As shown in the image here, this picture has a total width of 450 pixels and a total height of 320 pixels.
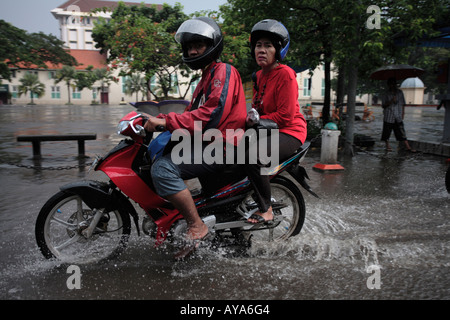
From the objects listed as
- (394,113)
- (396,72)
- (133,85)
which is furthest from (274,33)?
(133,85)

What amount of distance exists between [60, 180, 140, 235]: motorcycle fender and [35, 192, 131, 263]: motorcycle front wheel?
0.06 metres

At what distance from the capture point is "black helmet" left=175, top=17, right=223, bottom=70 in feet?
9.97

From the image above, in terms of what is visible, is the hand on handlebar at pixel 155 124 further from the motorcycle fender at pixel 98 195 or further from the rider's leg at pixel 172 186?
the motorcycle fender at pixel 98 195

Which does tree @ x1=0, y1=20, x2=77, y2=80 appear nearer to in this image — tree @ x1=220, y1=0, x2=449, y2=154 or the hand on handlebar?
tree @ x1=220, y1=0, x2=449, y2=154

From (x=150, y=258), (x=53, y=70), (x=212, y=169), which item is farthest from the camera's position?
(x=53, y=70)

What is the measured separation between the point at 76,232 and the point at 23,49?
23.2 meters

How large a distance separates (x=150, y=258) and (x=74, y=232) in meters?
0.68

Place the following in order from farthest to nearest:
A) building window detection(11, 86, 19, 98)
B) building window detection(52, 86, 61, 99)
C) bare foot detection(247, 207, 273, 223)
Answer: building window detection(52, 86, 61, 99) → building window detection(11, 86, 19, 98) → bare foot detection(247, 207, 273, 223)

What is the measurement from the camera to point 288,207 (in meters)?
3.91

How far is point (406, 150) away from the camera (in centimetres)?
1026

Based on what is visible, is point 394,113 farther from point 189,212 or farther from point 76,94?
point 76,94

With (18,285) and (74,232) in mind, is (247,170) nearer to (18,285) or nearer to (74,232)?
(74,232)

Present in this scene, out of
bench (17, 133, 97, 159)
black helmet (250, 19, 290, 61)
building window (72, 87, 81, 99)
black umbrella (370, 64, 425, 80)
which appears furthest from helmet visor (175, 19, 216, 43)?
building window (72, 87, 81, 99)

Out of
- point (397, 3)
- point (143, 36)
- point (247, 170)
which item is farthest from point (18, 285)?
point (397, 3)
